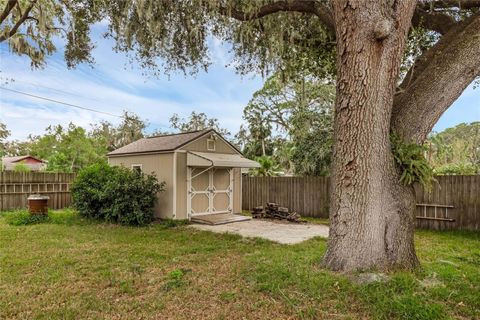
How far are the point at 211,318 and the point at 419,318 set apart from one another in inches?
78.1

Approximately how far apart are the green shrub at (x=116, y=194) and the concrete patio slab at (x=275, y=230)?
1.62 metres

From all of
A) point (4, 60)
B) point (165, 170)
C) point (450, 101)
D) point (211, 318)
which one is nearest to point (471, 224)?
point (450, 101)

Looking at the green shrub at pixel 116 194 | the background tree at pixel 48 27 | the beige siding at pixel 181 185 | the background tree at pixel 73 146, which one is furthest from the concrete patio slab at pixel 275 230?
the background tree at pixel 73 146

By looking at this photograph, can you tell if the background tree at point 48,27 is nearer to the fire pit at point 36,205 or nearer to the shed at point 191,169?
the shed at point 191,169

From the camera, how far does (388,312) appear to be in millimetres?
2895

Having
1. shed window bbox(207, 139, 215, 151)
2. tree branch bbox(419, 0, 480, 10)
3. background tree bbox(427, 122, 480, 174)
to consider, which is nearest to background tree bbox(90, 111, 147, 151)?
shed window bbox(207, 139, 215, 151)

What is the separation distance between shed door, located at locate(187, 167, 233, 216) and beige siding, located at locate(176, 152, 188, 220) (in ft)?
0.55

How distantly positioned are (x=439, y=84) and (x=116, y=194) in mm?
8296

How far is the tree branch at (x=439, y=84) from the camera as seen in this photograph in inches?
144

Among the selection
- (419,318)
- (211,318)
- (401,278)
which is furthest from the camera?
(401,278)

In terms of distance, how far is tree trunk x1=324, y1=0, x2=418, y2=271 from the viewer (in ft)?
11.8

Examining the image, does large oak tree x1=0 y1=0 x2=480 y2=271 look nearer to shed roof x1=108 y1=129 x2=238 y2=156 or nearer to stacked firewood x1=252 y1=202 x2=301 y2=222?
stacked firewood x1=252 y1=202 x2=301 y2=222

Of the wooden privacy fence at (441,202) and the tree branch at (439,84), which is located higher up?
the tree branch at (439,84)

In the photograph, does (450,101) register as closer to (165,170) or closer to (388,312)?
(388,312)
